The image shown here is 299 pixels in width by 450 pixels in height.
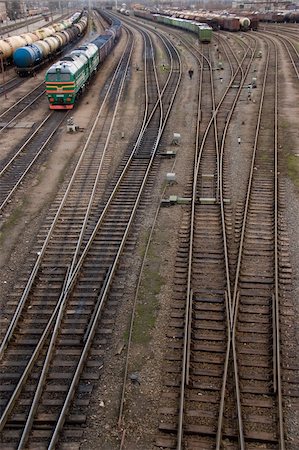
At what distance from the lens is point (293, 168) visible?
62.1ft

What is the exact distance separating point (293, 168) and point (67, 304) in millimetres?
12437

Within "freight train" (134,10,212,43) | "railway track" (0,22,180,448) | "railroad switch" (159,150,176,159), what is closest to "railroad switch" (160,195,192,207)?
"railway track" (0,22,180,448)

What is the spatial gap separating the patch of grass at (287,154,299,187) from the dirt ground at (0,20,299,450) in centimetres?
9

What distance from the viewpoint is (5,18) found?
11175cm

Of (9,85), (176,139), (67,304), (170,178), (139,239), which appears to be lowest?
(67,304)

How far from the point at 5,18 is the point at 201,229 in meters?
118

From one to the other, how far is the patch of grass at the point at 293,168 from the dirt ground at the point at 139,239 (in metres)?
0.09

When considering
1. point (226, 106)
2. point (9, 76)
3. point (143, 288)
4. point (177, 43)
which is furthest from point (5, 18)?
point (143, 288)

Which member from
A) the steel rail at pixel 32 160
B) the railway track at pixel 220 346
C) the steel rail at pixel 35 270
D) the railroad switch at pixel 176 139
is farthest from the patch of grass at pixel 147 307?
the railroad switch at pixel 176 139

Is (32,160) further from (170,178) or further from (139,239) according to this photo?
(139,239)

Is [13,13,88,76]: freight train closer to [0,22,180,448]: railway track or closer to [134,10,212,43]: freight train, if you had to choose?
[134,10,212,43]: freight train

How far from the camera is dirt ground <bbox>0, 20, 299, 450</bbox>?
839 centimetres

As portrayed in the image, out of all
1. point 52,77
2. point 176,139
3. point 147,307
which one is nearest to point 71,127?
point 52,77

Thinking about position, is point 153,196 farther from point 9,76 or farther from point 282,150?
point 9,76
